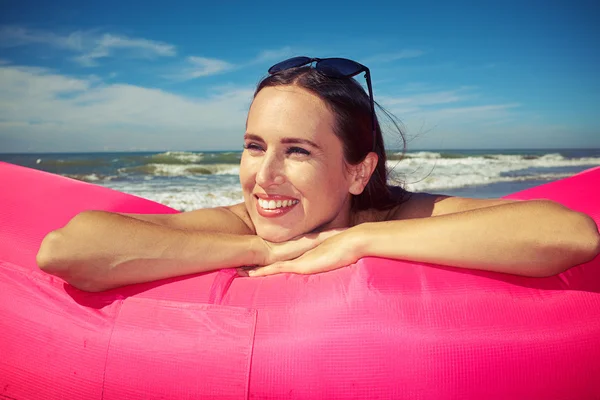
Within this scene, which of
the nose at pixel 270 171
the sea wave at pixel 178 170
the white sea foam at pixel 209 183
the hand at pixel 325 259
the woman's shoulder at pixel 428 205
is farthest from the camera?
the sea wave at pixel 178 170

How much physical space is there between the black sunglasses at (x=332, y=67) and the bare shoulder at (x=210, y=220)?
0.65 meters

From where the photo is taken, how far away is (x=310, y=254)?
1.65 meters

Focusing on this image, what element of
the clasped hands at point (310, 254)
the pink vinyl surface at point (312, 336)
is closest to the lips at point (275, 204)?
the clasped hands at point (310, 254)

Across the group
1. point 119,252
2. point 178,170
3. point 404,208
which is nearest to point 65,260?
point 119,252

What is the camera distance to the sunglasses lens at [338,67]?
202cm

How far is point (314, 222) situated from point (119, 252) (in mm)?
776

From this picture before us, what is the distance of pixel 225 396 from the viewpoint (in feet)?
4.38

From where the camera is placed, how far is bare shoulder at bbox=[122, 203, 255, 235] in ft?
5.95

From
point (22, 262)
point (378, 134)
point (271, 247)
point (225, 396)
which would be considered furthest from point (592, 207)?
point (22, 262)

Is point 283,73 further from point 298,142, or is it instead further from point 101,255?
point 101,255

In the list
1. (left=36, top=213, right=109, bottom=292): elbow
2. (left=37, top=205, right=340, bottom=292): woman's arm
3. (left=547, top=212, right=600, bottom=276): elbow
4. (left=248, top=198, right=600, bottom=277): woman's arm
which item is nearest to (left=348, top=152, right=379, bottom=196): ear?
(left=248, top=198, right=600, bottom=277): woman's arm

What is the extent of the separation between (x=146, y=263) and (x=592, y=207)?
5.48 ft

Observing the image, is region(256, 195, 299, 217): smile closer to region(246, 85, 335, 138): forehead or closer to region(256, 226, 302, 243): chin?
region(256, 226, 302, 243): chin

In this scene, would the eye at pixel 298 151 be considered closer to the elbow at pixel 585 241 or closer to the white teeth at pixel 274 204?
the white teeth at pixel 274 204
